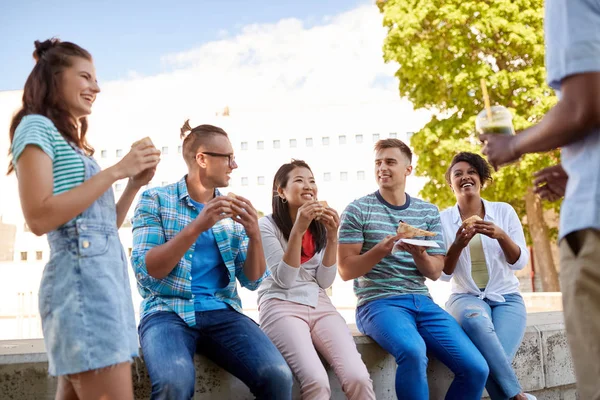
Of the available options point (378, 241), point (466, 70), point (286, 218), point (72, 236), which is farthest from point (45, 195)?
point (466, 70)

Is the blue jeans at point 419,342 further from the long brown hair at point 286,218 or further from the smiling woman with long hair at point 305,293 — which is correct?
the long brown hair at point 286,218

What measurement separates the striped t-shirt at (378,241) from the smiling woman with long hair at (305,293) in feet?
0.72

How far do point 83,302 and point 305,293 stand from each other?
181cm

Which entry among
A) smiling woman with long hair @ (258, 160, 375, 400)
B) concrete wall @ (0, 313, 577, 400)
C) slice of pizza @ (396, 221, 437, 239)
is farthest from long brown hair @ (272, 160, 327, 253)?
concrete wall @ (0, 313, 577, 400)

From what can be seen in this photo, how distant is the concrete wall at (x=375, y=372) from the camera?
3250 mm

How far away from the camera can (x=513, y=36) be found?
13375 millimetres

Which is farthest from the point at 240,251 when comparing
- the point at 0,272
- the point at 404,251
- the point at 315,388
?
the point at 0,272

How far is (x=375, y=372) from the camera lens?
3928mm

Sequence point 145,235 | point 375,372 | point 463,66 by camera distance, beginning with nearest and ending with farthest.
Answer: point 145,235 → point 375,372 → point 463,66

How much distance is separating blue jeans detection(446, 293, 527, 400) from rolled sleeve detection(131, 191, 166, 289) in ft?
6.41

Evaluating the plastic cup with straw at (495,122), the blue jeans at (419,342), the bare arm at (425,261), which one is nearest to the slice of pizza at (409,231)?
the bare arm at (425,261)

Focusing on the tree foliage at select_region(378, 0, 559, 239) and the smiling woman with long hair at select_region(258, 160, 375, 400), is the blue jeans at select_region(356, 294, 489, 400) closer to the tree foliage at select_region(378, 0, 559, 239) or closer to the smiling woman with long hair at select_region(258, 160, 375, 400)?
the smiling woman with long hair at select_region(258, 160, 375, 400)

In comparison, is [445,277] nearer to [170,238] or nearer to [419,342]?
[419,342]

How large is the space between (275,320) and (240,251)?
1.43ft
